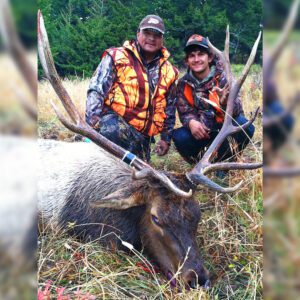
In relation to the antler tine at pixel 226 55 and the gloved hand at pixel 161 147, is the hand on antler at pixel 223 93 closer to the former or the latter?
the antler tine at pixel 226 55

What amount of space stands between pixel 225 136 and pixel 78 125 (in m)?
0.91

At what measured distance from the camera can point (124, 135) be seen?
388 centimetres

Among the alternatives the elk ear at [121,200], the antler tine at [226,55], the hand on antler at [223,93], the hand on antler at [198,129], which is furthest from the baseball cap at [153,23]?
the elk ear at [121,200]

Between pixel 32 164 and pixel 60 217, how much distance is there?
699 mm

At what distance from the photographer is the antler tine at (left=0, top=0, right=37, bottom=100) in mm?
3023

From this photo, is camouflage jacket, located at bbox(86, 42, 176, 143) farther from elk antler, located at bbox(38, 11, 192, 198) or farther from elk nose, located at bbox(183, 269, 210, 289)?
elk nose, located at bbox(183, 269, 210, 289)

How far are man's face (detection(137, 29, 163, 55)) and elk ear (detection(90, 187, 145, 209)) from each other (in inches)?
34.5

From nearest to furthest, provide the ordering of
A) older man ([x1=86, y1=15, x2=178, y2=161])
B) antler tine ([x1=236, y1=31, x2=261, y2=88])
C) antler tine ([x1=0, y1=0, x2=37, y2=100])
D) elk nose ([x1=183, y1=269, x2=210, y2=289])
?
antler tine ([x1=0, y1=0, x2=37, y2=100]) → elk nose ([x1=183, y1=269, x2=210, y2=289]) → antler tine ([x1=236, y1=31, x2=261, y2=88]) → older man ([x1=86, y1=15, x2=178, y2=161])

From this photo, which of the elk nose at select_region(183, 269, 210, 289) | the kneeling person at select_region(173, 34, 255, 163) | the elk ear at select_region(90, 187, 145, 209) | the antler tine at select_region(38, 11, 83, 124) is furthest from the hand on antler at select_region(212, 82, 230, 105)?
the elk nose at select_region(183, 269, 210, 289)

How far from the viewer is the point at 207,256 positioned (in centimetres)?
370

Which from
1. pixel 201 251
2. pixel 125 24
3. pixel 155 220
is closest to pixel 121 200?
pixel 155 220

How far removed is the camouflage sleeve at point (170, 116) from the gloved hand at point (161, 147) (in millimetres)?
30

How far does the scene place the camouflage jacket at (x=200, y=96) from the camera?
3.83m

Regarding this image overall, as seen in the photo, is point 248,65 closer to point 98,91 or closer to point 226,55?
point 226,55
